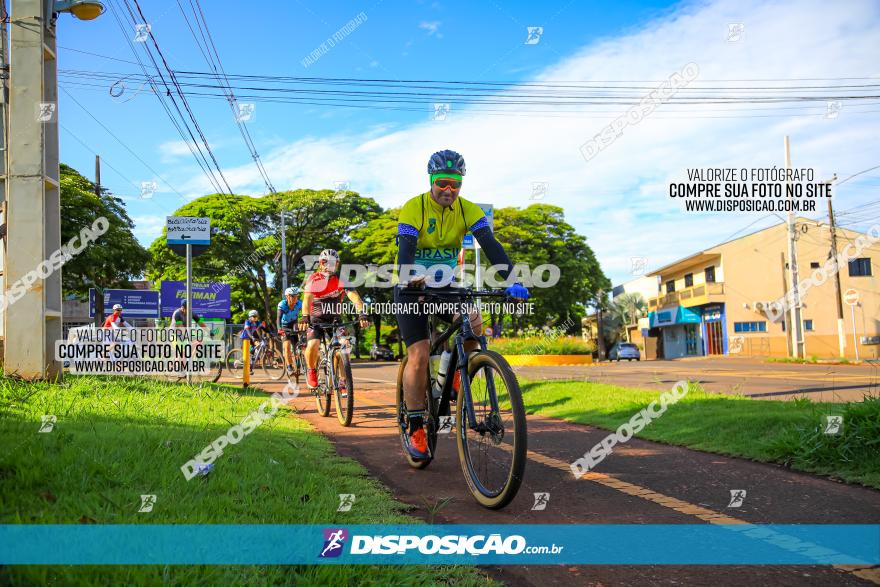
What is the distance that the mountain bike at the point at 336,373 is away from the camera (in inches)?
276

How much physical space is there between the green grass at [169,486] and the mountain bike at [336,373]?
150 cm

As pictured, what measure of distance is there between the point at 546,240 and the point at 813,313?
1962 centimetres

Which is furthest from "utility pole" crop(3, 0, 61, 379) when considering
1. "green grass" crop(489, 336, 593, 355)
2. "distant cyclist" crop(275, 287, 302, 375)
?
"green grass" crop(489, 336, 593, 355)

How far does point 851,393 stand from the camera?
835cm

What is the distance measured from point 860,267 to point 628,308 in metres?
27.2

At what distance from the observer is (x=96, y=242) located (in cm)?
3195

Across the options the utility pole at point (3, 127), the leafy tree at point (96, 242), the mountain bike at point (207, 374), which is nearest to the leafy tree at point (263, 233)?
the leafy tree at point (96, 242)

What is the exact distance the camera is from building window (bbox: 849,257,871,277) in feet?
138

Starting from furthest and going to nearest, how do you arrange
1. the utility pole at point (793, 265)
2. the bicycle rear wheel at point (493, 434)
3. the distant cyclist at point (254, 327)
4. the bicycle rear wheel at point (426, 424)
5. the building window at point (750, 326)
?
the building window at point (750, 326)
the utility pole at point (793, 265)
the distant cyclist at point (254, 327)
the bicycle rear wheel at point (426, 424)
the bicycle rear wheel at point (493, 434)

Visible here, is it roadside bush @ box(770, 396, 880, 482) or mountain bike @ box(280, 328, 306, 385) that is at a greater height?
mountain bike @ box(280, 328, 306, 385)

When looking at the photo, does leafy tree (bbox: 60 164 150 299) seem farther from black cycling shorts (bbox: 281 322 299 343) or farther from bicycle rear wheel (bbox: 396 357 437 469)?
bicycle rear wheel (bbox: 396 357 437 469)

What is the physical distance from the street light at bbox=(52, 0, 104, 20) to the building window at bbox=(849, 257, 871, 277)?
48.0m

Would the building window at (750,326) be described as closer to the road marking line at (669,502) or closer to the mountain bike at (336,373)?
the mountain bike at (336,373)

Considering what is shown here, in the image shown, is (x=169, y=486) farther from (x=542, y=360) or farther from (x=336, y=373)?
(x=542, y=360)
